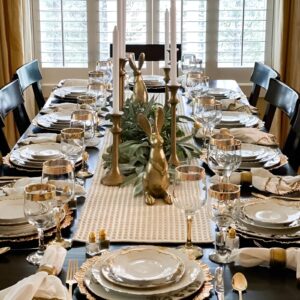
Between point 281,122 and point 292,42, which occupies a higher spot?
point 292,42

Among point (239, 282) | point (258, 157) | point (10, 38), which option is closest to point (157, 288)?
point (239, 282)

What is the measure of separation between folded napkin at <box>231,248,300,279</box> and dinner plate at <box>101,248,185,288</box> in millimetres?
133

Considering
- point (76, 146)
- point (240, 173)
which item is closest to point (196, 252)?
point (240, 173)

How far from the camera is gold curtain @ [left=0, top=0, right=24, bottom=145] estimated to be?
3.77m

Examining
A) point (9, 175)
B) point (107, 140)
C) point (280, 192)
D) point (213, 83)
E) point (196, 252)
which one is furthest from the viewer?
point (213, 83)

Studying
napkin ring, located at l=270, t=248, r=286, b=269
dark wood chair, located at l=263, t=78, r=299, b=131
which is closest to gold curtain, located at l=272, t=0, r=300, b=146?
dark wood chair, located at l=263, t=78, r=299, b=131

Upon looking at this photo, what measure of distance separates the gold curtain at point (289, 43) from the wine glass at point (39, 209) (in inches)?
111

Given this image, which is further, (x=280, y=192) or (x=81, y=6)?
(x=81, y=6)

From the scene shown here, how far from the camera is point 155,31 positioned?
4.04m

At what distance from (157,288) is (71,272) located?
19 cm

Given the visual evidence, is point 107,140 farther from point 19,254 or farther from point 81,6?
point 81,6

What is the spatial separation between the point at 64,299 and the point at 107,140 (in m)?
1.22

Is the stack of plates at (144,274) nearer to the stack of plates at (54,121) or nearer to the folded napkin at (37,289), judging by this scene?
the folded napkin at (37,289)

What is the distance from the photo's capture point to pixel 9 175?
1.90m
